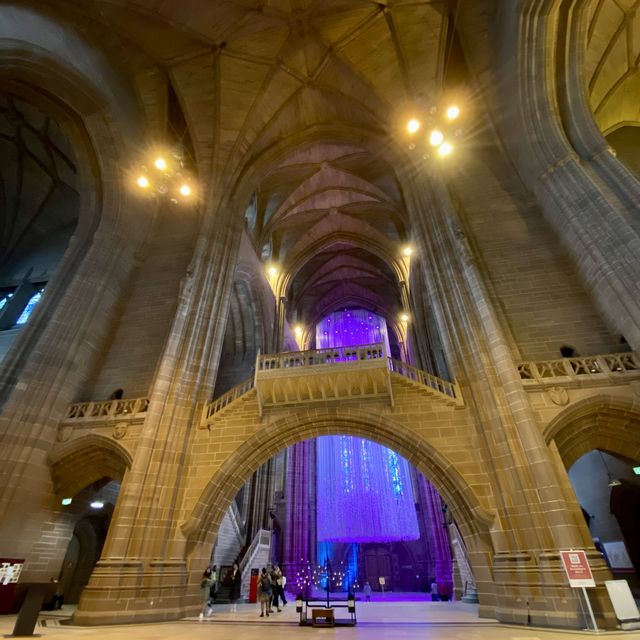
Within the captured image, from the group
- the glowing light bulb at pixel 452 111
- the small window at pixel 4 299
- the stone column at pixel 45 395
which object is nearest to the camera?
the glowing light bulb at pixel 452 111

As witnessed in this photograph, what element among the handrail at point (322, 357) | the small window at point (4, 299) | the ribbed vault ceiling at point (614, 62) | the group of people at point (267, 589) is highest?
the ribbed vault ceiling at point (614, 62)

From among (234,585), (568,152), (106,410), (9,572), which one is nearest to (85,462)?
(106,410)

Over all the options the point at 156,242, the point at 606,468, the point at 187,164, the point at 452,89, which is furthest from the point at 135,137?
the point at 606,468

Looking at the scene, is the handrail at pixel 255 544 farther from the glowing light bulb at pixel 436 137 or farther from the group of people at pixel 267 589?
the glowing light bulb at pixel 436 137

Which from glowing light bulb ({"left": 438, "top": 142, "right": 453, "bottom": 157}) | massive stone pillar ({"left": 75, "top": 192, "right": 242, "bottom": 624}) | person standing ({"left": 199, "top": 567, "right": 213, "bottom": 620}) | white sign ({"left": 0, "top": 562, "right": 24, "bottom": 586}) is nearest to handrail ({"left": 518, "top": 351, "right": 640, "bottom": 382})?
glowing light bulb ({"left": 438, "top": 142, "right": 453, "bottom": 157})

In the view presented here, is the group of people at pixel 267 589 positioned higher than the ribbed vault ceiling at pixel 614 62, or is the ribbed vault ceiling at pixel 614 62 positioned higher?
the ribbed vault ceiling at pixel 614 62

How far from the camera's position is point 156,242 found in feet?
48.5

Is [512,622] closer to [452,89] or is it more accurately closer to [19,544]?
[19,544]

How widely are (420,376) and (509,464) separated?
124 inches

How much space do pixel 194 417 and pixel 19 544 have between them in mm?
4822

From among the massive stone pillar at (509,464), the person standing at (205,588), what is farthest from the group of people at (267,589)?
the massive stone pillar at (509,464)

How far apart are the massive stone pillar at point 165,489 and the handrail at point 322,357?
6.28 ft

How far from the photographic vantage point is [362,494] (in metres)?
19.4

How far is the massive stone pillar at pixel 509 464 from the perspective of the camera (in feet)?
21.0
